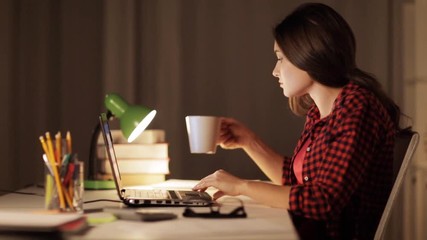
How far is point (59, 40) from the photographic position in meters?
2.60

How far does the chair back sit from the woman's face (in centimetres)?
29

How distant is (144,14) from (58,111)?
599 millimetres

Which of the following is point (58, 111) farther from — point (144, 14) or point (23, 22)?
point (144, 14)

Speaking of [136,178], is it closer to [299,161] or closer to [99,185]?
[99,185]

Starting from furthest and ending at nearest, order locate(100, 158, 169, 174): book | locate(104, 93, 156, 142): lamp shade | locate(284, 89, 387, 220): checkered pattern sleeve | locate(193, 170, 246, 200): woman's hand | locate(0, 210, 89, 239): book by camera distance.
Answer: locate(100, 158, 169, 174): book
locate(104, 93, 156, 142): lamp shade
locate(193, 170, 246, 200): woman's hand
locate(284, 89, 387, 220): checkered pattern sleeve
locate(0, 210, 89, 239): book

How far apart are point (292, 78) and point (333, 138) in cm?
27

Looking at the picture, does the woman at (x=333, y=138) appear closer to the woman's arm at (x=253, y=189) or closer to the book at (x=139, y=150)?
the woman's arm at (x=253, y=189)

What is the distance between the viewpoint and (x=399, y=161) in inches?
57.9

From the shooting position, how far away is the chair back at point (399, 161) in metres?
1.32

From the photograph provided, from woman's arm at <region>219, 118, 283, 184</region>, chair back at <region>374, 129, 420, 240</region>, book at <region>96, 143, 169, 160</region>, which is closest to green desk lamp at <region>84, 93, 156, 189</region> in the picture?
book at <region>96, 143, 169, 160</region>

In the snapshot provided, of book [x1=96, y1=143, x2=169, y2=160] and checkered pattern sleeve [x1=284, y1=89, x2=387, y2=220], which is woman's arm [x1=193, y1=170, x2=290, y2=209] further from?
book [x1=96, y1=143, x2=169, y2=160]

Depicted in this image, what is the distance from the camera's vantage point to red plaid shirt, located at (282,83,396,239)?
4.29ft

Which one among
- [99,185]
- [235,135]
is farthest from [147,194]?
[235,135]

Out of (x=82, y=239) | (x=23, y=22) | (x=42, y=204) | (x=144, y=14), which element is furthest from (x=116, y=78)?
(x=82, y=239)
